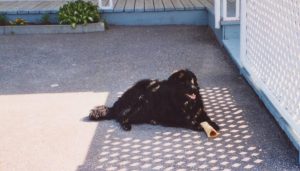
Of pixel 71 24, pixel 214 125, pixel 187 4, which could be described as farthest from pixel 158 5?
pixel 214 125

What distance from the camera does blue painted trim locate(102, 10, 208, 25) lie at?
856 cm

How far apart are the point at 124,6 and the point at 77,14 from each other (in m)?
1.10

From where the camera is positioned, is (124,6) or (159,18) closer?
(159,18)

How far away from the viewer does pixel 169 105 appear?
4.02 m

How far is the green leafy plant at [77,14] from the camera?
26.9 feet

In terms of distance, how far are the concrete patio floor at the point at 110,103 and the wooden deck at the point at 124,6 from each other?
1.20 m

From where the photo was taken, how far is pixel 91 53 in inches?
270

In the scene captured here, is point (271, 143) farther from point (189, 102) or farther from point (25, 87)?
point (25, 87)

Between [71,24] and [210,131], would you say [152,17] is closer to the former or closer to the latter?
[71,24]

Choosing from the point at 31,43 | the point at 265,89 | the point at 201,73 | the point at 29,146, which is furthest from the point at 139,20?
the point at 29,146

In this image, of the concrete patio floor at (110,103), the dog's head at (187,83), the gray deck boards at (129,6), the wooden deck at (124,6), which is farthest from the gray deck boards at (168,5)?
the dog's head at (187,83)

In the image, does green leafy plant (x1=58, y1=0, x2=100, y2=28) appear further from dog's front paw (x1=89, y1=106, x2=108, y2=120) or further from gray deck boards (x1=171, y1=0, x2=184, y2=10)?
dog's front paw (x1=89, y1=106, x2=108, y2=120)

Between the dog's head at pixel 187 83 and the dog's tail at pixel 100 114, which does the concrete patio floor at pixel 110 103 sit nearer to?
the dog's tail at pixel 100 114

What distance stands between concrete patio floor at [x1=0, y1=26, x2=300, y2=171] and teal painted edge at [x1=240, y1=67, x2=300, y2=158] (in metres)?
0.07
